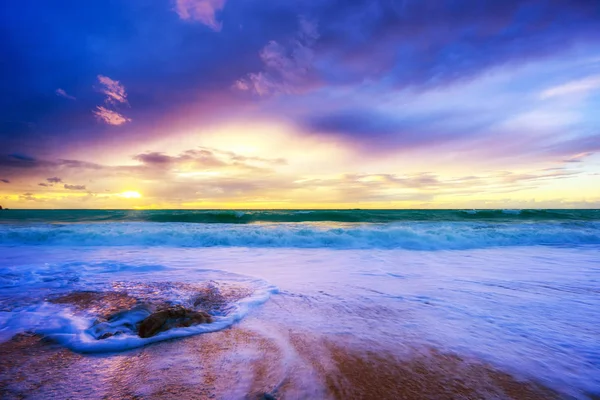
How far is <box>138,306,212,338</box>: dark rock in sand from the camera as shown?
311cm

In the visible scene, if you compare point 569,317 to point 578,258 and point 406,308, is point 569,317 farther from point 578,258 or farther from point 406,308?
point 578,258

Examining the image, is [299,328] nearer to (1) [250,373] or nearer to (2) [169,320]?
(1) [250,373]

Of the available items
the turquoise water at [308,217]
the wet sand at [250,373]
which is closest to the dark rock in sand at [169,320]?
the wet sand at [250,373]

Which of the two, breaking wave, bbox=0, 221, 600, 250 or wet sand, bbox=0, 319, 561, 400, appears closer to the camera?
wet sand, bbox=0, 319, 561, 400

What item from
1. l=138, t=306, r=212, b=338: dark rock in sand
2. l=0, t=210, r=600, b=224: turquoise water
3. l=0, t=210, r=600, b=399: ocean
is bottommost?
l=0, t=210, r=600, b=399: ocean

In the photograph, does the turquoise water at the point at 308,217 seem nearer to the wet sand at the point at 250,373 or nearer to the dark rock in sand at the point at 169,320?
the dark rock in sand at the point at 169,320

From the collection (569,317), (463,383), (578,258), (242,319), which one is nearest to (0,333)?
(242,319)

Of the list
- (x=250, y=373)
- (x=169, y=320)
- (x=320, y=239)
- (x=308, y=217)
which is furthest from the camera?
(x=308, y=217)

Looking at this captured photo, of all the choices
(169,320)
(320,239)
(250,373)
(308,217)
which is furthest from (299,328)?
(308,217)

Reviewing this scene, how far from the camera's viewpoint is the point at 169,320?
328cm

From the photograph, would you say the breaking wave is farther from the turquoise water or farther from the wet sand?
the turquoise water

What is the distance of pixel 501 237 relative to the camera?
13.0 m

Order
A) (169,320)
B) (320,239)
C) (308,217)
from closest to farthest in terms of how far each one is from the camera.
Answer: (169,320), (320,239), (308,217)

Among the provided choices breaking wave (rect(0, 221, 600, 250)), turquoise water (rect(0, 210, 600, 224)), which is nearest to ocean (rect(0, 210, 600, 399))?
breaking wave (rect(0, 221, 600, 250))
